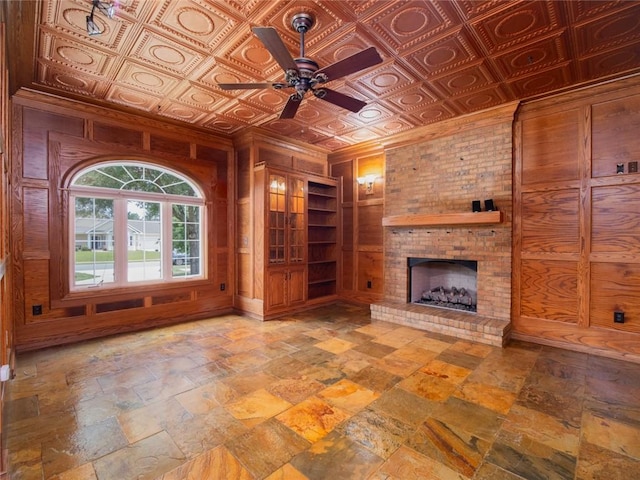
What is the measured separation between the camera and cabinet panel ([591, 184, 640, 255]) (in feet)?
11.6

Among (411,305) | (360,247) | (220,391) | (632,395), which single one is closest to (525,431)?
(632,395)

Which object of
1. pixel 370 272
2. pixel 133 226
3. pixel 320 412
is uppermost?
pixel 133 226

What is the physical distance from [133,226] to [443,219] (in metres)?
4.74

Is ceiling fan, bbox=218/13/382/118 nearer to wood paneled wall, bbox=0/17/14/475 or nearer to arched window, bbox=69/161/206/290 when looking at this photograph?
wood paneled wall, bbox=0/17/14/475

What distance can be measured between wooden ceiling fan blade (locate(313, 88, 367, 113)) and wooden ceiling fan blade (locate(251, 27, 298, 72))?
383 millimetres

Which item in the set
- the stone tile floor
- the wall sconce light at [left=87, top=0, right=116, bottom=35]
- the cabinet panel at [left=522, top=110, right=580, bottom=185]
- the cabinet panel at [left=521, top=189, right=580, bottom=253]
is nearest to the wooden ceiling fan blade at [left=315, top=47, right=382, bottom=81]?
the wall sconce light at [left=87, top=0, right=116, bottom=35]

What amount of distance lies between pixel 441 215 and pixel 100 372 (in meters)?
4.75

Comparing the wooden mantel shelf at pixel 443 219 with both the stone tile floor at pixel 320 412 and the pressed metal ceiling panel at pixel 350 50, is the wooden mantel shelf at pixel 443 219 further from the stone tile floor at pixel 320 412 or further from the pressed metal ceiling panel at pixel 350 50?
the stone tile floor at pixel 320 412

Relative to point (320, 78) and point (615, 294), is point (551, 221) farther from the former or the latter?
point (320, 78)

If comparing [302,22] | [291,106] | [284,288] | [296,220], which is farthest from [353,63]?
[284,288]

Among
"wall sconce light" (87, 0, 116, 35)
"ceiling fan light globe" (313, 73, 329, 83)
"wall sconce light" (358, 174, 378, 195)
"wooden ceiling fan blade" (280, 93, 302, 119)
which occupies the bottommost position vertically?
"wall sconce light" (358, 174, 378, 195)

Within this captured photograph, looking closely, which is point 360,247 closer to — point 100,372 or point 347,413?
point 347,413

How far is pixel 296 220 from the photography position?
5844 millimetres

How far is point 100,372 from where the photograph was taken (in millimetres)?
3229
